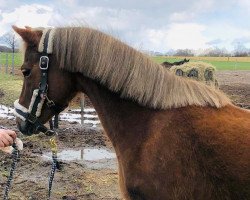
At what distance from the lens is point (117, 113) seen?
379cm

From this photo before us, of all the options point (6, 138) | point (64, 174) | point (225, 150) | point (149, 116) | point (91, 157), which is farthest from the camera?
point (91, 157)

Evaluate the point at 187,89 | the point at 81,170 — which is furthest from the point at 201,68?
the point at 187,89

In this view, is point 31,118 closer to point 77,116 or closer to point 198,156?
point 198,156

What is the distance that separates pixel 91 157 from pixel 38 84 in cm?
551

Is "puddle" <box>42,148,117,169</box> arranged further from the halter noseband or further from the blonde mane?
the blonde mane

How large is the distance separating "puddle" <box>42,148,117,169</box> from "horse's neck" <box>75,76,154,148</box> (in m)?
4.68

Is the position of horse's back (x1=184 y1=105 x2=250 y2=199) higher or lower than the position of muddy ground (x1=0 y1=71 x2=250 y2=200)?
higher

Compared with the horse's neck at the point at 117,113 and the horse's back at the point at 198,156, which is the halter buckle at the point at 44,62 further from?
the horse's back at the point at 198,156

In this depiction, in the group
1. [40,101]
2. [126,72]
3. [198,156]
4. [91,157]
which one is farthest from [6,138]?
[91,157]

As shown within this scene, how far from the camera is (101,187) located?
7.19m

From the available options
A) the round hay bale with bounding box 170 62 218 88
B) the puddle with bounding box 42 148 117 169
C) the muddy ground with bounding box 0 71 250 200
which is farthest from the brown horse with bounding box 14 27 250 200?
the round hay bale with bounding box 170 62 218 88

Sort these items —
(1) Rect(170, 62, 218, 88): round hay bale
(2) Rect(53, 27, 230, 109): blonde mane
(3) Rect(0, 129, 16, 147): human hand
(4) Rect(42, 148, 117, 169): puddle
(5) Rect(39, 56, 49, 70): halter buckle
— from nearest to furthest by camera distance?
(2) Rect(53, 27, 230, 109): blonde mane < (5) Rect(39, 56, 49, 70): halter buckle < (3) Rect(0, 129, 16, 147): human hand < (4) Rect(42, 148, 117, 169): puddle < (1) Rect(170, 62, 218, 88): round hay bale

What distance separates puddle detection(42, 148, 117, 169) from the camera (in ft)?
28.2

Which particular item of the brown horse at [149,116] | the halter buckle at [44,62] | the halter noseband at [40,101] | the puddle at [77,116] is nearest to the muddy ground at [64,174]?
the puddle at [77,116]
